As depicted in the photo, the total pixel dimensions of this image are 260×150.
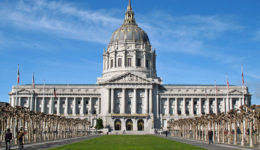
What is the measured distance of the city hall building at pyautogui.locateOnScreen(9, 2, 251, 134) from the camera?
396 feet

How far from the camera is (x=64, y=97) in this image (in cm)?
13162

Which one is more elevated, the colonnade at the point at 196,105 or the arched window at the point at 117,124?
the colonnade at the point at 196,105

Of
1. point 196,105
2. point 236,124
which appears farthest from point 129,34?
point 236,124

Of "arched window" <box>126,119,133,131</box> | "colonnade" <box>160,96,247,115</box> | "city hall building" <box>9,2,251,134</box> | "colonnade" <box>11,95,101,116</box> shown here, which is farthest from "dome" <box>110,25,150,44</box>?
"arched window" <box>126,119,133,131</box>

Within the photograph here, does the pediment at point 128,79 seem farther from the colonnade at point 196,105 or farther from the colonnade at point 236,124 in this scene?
the colonnade at point 236,124

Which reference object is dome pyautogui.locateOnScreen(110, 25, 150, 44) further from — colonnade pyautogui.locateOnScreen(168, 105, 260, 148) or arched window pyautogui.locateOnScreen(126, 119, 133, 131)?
colonnade pyautogui.locateOnScreen(168, 105, 260, 148)

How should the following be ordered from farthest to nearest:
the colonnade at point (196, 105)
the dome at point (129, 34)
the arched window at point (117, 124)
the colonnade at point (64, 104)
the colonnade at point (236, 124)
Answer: the dome at point (129, 34), the colonnade at point (64, 104), the colonnade at point (196, 105), the arched window at point (117, 124), the colonnade at point (236, 124)

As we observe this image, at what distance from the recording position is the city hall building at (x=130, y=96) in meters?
121

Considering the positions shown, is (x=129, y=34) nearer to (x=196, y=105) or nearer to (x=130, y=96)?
(x=130, y=96)

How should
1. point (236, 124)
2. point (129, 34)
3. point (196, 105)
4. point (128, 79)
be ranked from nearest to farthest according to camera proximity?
point (236, 124), point (128, 79), point (196, 105), point (129, 34)

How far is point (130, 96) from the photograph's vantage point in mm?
123875

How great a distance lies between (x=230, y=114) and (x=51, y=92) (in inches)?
3578

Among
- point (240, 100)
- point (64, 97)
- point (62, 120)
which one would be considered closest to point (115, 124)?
point (64, 97)

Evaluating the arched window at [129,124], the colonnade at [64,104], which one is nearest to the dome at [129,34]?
the colonnade at [64,104]
